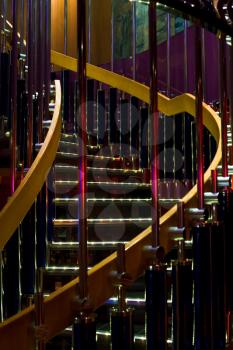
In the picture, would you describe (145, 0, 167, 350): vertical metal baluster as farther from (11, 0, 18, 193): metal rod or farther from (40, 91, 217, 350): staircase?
(11, 0, 18, 193): metal rod

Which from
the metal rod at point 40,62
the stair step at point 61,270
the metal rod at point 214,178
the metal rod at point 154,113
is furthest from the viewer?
the metal rod at point 40,62

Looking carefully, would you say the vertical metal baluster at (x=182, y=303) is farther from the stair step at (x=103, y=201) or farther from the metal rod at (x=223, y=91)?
the stair step at (x=103, y=201)

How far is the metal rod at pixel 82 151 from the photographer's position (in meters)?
0.84

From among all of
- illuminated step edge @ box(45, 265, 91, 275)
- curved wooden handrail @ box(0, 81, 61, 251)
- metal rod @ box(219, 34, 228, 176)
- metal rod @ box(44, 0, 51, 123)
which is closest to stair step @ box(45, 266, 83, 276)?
illuminated step edge @ box(45, 265, 91, 275)

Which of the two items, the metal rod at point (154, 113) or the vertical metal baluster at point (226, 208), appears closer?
the metal rod at point (154, 113)

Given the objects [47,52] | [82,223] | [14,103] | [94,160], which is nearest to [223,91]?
[82,223]

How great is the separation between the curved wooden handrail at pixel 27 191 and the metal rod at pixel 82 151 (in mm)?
706

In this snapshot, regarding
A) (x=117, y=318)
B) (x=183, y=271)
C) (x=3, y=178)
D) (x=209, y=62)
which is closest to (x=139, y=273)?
(x=183, y=271)

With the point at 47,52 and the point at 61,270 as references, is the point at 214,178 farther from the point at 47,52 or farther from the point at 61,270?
the point at 47,52

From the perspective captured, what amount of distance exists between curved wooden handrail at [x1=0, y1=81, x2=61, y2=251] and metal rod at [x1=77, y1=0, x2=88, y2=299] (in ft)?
2.32

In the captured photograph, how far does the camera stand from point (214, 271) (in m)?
1.18

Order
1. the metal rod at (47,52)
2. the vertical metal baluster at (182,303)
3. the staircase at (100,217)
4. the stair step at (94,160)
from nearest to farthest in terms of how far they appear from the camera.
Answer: the vertical metal baluster at (182,303) < the staircase at (100,217) < the metal rod at (47,52) < the stair step at (94,160)

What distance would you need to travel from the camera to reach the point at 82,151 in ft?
2.85

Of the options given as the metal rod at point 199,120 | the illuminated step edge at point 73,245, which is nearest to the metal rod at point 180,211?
the metal rod at point 199,120
